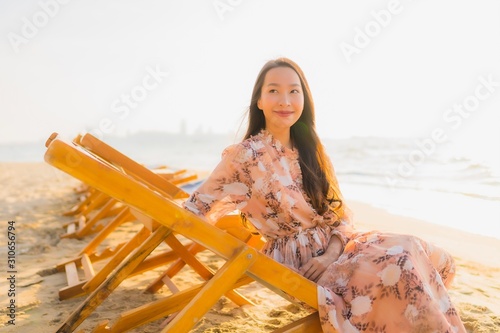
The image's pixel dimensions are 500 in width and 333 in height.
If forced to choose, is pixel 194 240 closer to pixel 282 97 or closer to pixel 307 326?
pixel 307 326

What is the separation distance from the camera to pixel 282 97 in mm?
2129

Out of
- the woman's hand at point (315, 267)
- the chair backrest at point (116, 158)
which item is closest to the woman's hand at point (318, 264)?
the woman's hand at point (315, 267)

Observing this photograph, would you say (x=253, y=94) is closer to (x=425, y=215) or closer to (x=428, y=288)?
(x=428, y=288)

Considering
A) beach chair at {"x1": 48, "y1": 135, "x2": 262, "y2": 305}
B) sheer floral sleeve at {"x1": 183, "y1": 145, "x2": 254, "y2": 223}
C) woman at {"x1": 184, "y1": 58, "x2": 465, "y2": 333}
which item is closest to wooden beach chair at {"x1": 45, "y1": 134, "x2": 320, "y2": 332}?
woman at {"x1": 184, "y1": 58, "x2": 465, "y2": 333}

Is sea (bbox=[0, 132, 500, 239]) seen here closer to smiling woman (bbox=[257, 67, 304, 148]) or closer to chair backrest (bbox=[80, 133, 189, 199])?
smiling woman (bbox=[257, 67, 304, 148])

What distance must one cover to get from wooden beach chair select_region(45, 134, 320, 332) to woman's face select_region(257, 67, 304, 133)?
75 cm

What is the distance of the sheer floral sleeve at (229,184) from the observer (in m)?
1.88

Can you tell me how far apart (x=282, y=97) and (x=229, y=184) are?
50cm

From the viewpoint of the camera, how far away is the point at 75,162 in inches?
52.1

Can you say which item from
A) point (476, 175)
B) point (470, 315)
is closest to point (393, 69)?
point (476, 175)

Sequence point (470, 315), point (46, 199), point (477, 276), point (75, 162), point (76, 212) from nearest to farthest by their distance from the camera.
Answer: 1. point (75, 162)
2. point (470, 315)
3. point (477, 276)
4. point (76, 212)
5. point (46, 199)

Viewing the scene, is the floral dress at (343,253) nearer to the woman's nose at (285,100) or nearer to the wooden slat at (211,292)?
the woman's nose at (285,100)

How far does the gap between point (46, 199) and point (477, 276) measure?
254 inches

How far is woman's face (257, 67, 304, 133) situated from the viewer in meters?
2.12
